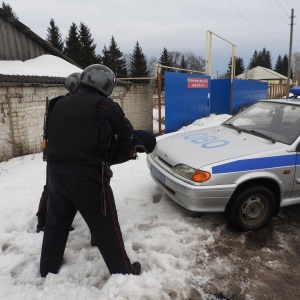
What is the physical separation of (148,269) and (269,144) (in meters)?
2.03

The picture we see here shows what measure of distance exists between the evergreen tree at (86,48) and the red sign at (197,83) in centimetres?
2491

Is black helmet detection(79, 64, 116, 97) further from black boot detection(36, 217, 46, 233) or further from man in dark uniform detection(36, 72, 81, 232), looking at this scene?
black boot detection(36, 217, 46, 233)

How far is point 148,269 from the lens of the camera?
2660 mm

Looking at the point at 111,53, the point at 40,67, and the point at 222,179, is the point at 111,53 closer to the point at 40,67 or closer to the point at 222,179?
the point at 40,67

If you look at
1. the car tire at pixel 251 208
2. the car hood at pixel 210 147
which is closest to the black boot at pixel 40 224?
the car hood at pixel 210 147

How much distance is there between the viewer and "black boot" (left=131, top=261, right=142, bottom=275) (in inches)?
98.5

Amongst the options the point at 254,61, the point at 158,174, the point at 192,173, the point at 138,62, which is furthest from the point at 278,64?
the point at 192,173

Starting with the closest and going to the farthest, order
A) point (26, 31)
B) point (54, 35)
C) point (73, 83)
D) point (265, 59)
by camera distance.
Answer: point (73, 83), point (26, 31), point (54, 35), point (265, 59)

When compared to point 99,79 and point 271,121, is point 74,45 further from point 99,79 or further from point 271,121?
point 99,79

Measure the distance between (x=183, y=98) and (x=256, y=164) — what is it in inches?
313

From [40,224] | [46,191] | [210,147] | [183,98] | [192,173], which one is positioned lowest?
[40,224]

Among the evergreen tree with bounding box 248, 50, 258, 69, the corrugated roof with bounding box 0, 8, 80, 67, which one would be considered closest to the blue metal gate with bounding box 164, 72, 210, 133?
the corrugated roof with bounding box 0, 8, 80, 67

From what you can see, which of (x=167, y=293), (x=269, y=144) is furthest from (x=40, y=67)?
(x=167, y=293)

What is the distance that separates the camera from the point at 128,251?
2.91 meters
